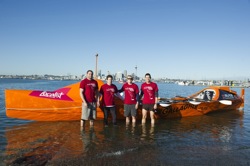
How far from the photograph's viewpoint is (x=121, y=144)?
6.20 metres

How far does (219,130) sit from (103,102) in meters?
4.95

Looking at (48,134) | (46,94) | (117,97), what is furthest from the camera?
(117,97)

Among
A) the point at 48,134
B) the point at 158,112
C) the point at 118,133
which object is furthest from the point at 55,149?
the point at 158,112

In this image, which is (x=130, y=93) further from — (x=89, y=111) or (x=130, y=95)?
(x=89, y=111)

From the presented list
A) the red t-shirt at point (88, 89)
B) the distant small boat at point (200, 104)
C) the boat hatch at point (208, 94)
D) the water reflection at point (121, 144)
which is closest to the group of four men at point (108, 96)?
the red t-shirt at point (88, 89)

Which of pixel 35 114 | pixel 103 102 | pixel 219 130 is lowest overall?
pixel 219 130

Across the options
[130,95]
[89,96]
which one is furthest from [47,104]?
[130,95]

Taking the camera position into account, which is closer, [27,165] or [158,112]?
[27,165]

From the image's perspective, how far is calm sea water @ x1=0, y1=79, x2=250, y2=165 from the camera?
195 inches

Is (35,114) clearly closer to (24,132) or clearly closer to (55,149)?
(24,132)

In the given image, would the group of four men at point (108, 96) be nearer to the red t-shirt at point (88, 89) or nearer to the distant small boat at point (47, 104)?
the red t-shirt at point (88, 89)

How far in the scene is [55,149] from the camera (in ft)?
18.3

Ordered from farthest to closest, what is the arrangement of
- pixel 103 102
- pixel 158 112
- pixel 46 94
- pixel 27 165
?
pixel 158 112 < pixel 46 94 < pixel 103 102 < pixel 27 165

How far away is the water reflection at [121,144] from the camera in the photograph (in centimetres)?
496
